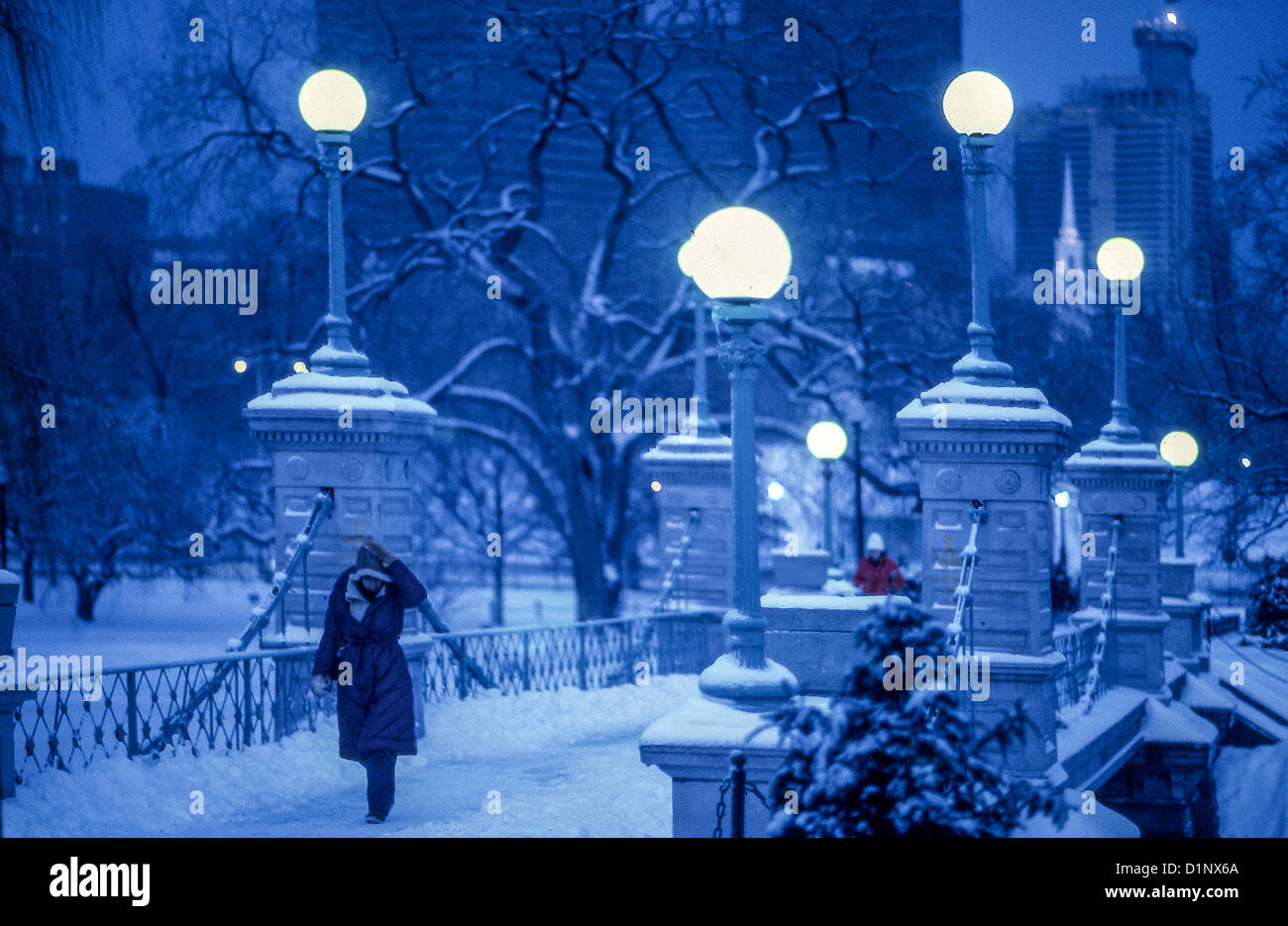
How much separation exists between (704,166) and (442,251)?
464 centimetres

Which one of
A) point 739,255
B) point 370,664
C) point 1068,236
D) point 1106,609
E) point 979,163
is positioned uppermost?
point 1068,236

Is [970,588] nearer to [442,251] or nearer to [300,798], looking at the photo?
[300,798]

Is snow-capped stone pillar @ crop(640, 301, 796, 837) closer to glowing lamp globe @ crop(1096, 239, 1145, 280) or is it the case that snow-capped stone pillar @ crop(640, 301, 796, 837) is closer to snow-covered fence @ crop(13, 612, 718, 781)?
snow-covered fence @ crop(13, 612, 718, 781)

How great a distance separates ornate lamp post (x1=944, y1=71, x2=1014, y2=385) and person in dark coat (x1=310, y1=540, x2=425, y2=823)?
405 centimetres

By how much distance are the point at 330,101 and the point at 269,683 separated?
4.29m

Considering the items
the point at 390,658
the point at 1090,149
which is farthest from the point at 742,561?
the point at 1090,149

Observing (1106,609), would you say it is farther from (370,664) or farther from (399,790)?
(370,664)

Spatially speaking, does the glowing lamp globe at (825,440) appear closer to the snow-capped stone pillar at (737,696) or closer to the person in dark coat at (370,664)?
the person in dark coat at (370,664)

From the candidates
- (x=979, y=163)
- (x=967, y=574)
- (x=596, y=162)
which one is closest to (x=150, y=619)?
(x=596, y=162)

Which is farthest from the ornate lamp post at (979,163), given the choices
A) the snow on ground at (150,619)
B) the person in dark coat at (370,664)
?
the snow on ground at (150,619)

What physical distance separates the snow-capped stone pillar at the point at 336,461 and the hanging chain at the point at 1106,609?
6496mm

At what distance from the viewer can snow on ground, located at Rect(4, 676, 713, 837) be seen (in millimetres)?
8273

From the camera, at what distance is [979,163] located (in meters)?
9.18

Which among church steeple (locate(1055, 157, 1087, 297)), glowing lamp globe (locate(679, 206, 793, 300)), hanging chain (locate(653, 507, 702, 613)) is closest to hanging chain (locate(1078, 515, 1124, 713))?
hanging chain (locate(653, 507, 702, 613))
